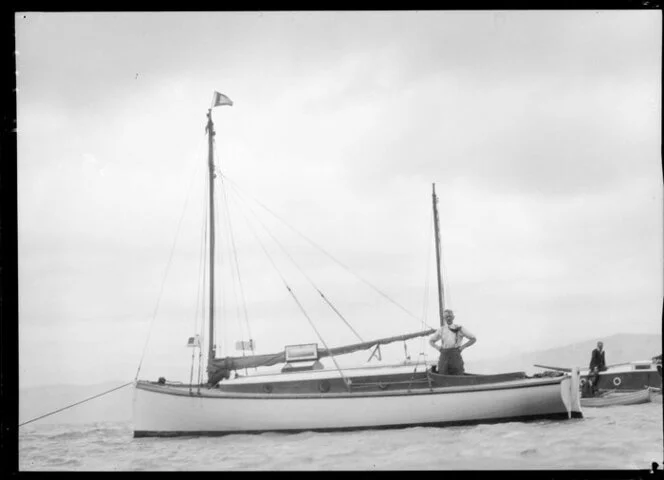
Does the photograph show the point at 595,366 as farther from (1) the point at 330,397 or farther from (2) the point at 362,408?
(1) the point at 330,397

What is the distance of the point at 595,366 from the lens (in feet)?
66.0

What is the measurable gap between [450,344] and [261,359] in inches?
178

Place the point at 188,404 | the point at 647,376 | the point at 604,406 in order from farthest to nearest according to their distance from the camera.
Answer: the point at 647,376
the point at 604,406
the point at 188,404

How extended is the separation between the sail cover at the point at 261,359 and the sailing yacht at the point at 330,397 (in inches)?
0.9

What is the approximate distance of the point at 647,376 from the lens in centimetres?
1967

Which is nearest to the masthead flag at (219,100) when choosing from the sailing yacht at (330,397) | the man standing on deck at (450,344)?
the sailing yacht at (330,397)

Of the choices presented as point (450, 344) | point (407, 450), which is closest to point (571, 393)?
point (450, 344)

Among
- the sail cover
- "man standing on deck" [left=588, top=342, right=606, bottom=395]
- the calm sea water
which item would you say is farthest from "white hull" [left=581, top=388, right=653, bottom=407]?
the sail cover

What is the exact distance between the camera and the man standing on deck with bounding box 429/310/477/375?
12.9 metres

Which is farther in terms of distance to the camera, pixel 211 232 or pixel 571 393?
pixel 211 232
